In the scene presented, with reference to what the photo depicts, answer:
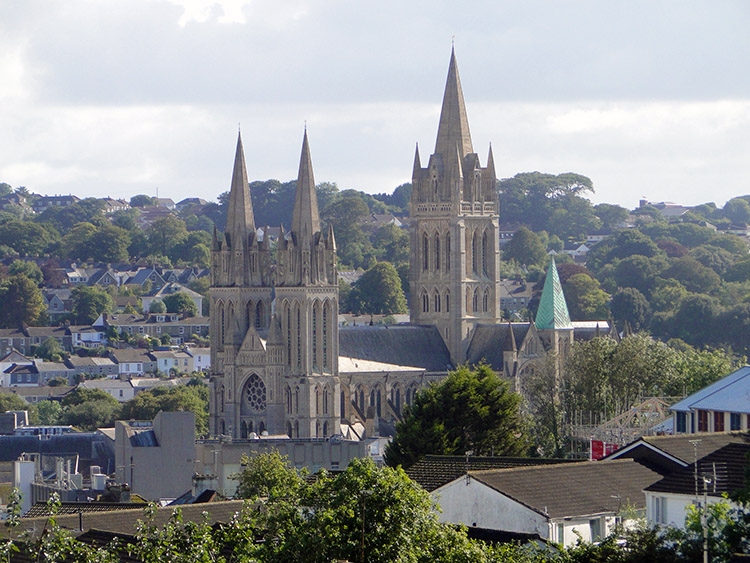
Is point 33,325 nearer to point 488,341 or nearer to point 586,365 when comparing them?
point 488,341

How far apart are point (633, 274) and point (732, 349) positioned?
107 feet

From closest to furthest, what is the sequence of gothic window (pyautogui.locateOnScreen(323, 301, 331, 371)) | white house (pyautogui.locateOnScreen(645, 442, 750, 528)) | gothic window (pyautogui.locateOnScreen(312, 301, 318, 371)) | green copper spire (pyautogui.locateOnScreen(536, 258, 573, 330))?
white house (pyautogui.locateOnScreen(645, 442, 750, 528)), gothic window (pyautogui.locateOnScreen(312, 301, 318, 371)), gothic window (pyautogui.locateOnScreen(323, 301, 331, 371)), green copper spire (pyautogui.locateOnScreen(536, 258, 573, 330))

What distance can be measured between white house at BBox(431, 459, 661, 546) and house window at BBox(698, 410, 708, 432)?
32.4 feet

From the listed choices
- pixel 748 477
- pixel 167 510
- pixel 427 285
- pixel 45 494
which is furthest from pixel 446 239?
pixel 748 477

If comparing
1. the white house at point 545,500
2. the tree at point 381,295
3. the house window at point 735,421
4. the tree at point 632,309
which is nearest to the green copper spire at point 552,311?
the tree at point 632,309

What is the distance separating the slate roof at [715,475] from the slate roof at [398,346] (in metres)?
69.2

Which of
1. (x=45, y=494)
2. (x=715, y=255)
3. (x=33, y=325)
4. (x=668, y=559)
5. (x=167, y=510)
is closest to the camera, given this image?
(x=668, y=559)

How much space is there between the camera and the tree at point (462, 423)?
6938cm

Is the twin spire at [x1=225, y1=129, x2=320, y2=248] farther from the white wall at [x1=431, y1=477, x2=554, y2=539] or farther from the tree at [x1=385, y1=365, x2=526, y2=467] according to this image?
the white wall at [x1=431, y1=477, x2=554, y2=539]

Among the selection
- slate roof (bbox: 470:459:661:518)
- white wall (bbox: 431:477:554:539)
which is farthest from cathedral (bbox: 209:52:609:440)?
white wall (bbox: 431:477:554:539)

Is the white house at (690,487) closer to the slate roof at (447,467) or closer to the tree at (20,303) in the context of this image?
the slate roof at (447,467)

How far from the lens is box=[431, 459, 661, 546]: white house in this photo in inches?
1490

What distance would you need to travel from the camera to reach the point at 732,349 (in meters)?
152

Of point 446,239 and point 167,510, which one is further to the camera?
point 446,239
